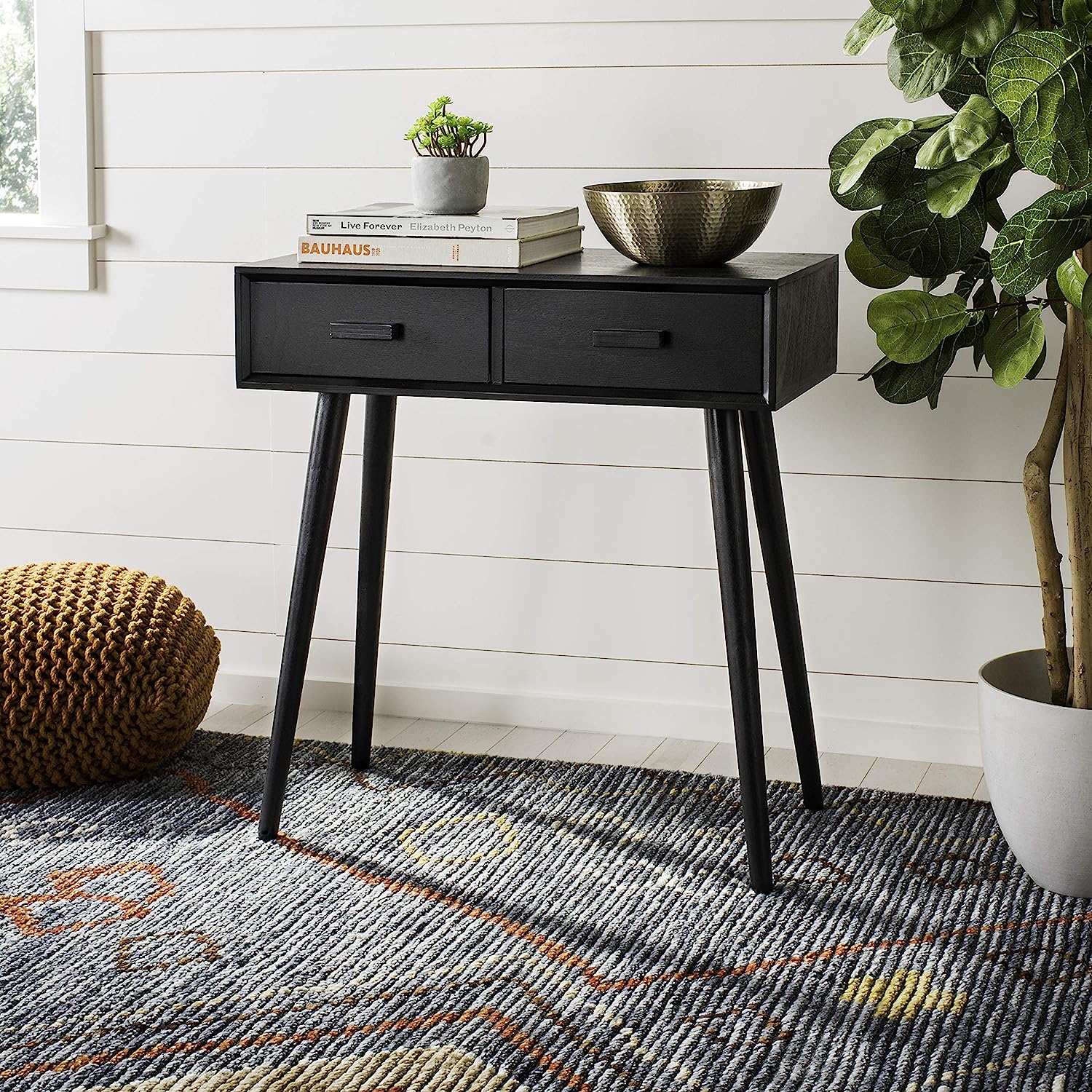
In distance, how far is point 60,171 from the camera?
2.34 metres

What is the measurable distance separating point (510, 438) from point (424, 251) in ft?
1.89

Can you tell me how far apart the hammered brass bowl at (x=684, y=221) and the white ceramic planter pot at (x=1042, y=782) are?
595 millimetres

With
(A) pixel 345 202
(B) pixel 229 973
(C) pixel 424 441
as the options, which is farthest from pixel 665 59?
(B) pixel 229 973

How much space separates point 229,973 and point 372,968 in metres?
Result: 0.14

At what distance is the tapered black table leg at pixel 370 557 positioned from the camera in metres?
2.00

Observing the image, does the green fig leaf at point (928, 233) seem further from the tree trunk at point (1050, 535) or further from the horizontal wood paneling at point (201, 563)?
the horizontal wood paneling at point (201, 563)

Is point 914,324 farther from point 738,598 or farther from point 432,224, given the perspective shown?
point 432,224

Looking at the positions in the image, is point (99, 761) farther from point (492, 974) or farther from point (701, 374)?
point (701, 374)

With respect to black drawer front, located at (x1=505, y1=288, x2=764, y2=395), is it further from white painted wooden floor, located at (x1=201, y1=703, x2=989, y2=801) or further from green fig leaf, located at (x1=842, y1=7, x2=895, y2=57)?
white painted wooden floor, located at (x1=201, y1=703, x2=989, y2=801)

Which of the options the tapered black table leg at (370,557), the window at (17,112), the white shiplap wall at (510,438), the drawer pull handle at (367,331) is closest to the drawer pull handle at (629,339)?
the drawer pull handle at (367,331)

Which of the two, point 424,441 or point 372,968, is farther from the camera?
point 424,441

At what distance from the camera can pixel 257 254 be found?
7.48 ft

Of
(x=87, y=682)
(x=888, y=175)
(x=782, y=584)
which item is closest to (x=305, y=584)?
(x=87, y=682)

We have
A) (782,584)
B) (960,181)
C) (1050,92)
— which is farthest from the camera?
(782,584)
